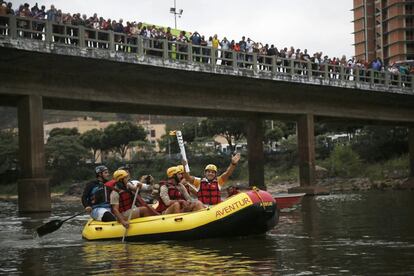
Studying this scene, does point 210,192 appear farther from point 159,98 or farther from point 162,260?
point 159,98

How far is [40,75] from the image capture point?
29078mm

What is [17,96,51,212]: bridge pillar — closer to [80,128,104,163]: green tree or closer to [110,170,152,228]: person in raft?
[110,170,152,228]: person in raft

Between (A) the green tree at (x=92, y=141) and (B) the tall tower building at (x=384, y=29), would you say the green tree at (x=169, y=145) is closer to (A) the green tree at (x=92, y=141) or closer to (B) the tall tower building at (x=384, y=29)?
(A) the green tree at (x=92, y=141)

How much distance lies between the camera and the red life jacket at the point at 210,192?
653 inches

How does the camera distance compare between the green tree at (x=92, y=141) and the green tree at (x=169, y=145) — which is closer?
the green tree at (x=92, y=141)

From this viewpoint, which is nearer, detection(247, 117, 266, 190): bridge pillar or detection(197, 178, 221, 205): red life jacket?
detection(197, 178, 221, 205): red life jacket

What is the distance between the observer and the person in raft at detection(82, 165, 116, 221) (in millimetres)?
17109

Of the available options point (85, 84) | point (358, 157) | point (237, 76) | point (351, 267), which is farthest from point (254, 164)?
point (351, 267)

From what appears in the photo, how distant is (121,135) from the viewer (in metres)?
98.4

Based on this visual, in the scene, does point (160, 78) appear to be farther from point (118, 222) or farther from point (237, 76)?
point (118, 222)

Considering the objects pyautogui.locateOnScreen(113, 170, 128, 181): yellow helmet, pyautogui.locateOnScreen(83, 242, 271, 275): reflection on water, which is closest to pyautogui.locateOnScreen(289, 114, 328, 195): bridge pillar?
pyautogui.locateOnScreen(113, 170, 128, 181): yellow helmet

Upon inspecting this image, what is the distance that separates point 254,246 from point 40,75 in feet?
57.2

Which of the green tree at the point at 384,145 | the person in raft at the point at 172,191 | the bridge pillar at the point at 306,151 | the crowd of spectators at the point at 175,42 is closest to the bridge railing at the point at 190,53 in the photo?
the crowd of spectators at the point at 175,42

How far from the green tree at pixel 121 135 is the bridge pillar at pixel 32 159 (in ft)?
225
